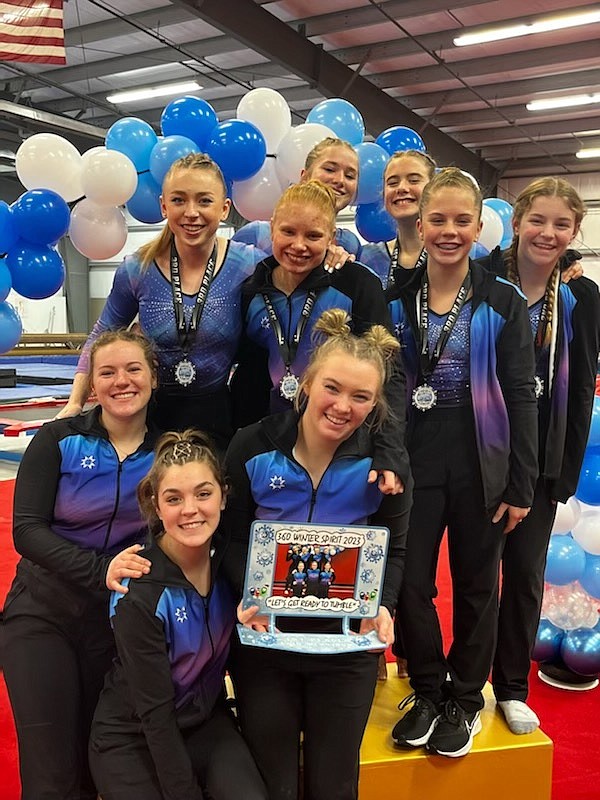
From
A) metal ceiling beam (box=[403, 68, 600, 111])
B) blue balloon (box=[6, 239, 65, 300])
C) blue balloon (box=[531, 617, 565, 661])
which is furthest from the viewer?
metal ceiling beam (box=[403, 68, 600, 111])

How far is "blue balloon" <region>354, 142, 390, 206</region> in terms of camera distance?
140 inches

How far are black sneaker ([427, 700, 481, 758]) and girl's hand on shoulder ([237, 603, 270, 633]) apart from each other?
675 mm

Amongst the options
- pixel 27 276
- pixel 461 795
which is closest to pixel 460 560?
pixel 461 795

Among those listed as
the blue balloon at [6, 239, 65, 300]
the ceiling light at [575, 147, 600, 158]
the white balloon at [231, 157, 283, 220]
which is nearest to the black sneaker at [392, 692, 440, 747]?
the white balloon at [231, 157, 283, 220]

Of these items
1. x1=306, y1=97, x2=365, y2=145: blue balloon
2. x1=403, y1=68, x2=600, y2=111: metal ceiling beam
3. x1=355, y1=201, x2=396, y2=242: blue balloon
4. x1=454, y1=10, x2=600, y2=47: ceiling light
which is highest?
x1=403, y1=68, x2=600, y2=111: metal ceiling beam

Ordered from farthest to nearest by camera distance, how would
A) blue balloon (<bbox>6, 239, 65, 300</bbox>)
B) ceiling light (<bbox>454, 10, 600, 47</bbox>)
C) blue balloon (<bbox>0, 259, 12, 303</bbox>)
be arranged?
ceiling light (<bbox>454, 10, 600, 47</bbox>), blue balloon (<bbox>6, 239, 65, 300</bbox>), blue balloon (<bbox>0, 259, 12, 303</bbox>)

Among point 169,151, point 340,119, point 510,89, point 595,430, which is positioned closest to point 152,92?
point 510,89

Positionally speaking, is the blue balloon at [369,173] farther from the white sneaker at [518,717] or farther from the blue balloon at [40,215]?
the white sneaker at [518,717]

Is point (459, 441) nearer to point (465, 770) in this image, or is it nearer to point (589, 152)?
point (465, 770)

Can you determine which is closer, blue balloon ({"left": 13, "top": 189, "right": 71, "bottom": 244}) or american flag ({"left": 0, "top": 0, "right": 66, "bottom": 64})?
blue balloon ({"left": 13, "top": 189, "right": 71, "bottom": 244})

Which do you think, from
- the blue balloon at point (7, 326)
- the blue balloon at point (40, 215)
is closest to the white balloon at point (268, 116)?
the blue balloon at point (40, 215)

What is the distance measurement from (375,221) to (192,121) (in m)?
0.95

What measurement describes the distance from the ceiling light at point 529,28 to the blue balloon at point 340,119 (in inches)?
201

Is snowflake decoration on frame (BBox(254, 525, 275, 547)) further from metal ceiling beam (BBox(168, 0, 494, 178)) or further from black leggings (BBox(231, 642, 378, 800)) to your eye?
metal ceiling beam (BBox(168, 0, 494, 178))
